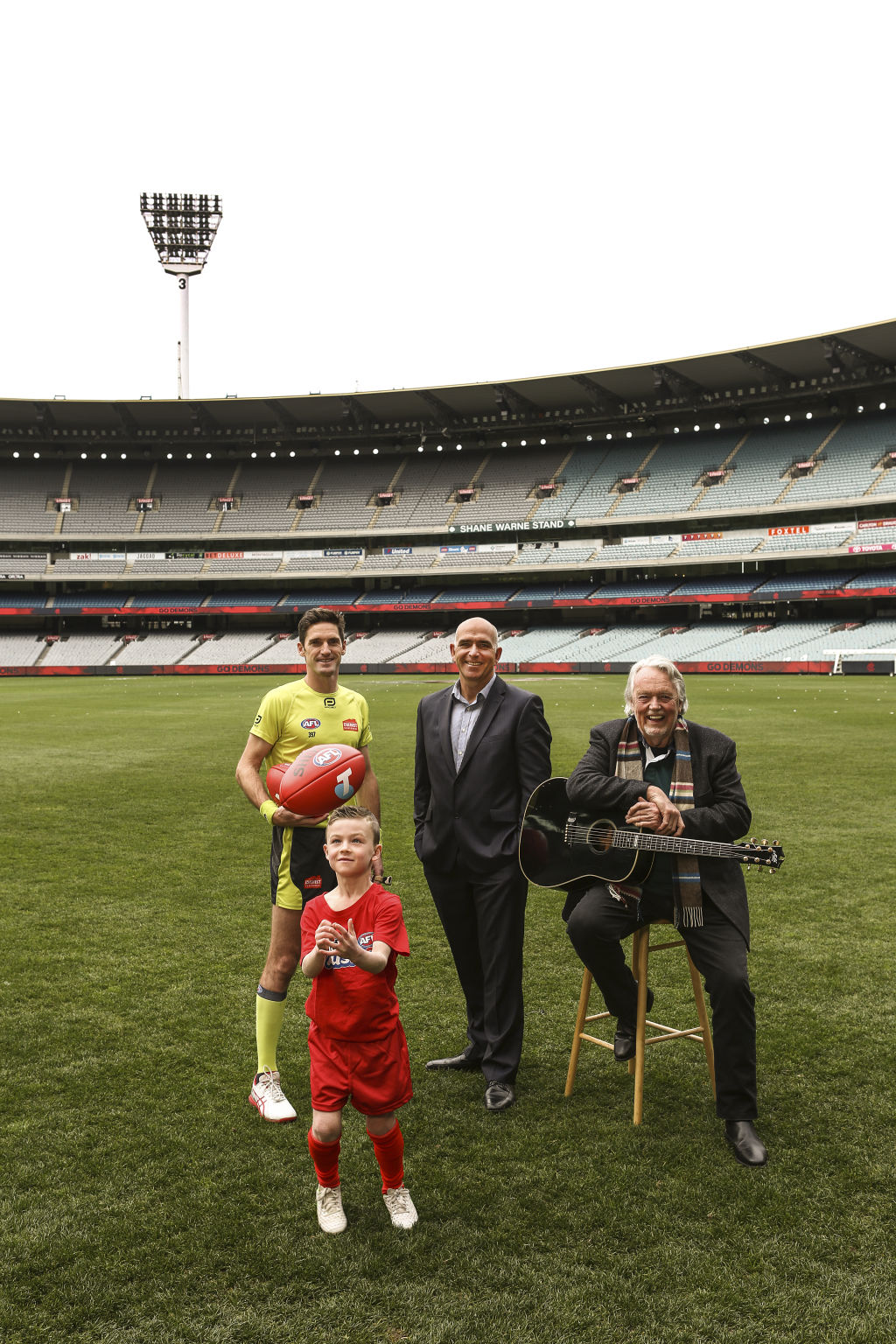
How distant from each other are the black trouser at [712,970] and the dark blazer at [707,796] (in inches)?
4.1

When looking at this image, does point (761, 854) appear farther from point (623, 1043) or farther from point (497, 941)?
point (623, 1043)

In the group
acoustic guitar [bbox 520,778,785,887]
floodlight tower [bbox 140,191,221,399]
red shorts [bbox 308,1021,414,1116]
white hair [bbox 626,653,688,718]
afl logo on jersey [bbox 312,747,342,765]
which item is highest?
floodlight tower [bbox 140,191,221,399]

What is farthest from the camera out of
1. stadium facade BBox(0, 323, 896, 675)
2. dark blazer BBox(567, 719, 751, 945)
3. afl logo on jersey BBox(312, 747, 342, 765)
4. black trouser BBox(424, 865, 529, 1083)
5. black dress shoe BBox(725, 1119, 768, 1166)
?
stadium facade BBox(0, 323, 896, 675)

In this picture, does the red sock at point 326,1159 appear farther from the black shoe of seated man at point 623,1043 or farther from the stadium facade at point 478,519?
the stadium facade at point 478,519

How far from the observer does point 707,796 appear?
438 centimetres

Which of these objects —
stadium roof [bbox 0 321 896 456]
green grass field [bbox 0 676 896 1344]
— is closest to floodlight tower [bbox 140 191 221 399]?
stadium roof [bbox 0 321 896 456]

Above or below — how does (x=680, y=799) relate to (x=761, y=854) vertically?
above

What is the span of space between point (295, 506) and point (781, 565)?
115ft

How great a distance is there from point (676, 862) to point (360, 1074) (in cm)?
180

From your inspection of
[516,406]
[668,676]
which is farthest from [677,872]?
[516,406]

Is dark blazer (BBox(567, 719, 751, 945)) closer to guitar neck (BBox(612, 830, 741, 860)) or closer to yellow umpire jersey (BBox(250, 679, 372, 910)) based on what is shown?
guitar neck (BBox(612, 830, 741, 860))

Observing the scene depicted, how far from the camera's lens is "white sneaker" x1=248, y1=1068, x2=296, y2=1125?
4.16 meters

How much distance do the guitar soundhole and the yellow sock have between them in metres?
1.71

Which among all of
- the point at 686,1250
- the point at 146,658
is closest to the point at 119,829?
the point at 686,1250
